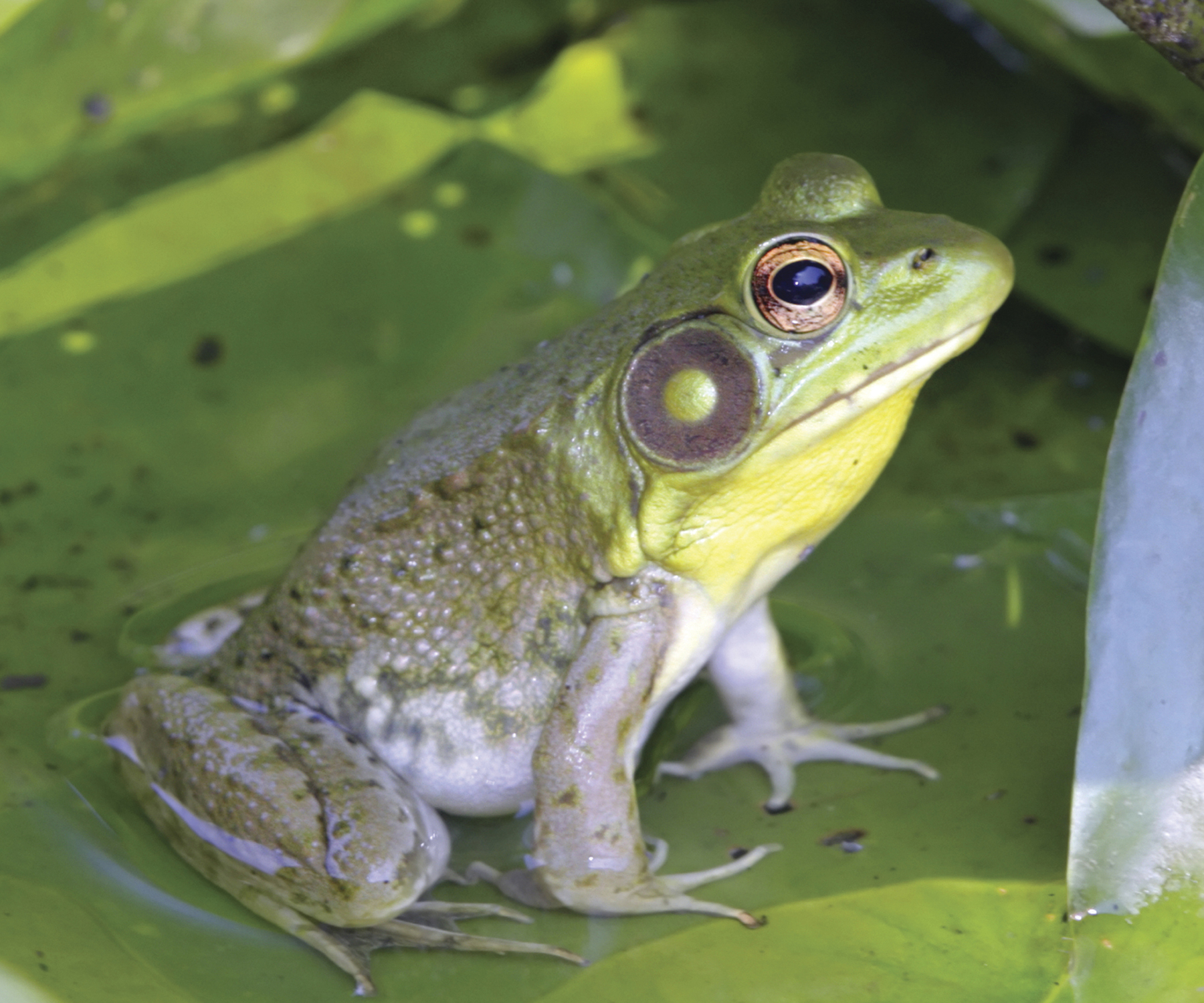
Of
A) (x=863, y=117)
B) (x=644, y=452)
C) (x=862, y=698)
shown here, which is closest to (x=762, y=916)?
(x=862, y=698)

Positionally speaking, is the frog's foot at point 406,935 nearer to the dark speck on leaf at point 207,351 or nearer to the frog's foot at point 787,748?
the frog's foot at point 787,748

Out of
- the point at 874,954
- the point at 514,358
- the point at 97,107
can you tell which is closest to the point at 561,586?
the point at 874,954

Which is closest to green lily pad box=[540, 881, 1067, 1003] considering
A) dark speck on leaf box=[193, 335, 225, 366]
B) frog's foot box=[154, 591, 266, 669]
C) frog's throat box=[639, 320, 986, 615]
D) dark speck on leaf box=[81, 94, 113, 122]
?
frog's throat box=[639, 320, 986, 615]

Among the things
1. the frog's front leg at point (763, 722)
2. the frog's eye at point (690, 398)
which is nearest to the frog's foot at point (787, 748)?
the frog's front leg at point (763, 722)

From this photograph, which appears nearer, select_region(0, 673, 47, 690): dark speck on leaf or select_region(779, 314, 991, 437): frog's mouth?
select_region(779, 314, 991, 437): frog's mouth

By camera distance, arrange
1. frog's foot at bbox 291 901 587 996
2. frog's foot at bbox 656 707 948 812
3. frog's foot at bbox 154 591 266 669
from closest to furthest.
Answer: frog's foot at bbox 291 901 587 996, frog's foot at bbox 656 707 948 812, frog's foot at bbox 154 591 266 669

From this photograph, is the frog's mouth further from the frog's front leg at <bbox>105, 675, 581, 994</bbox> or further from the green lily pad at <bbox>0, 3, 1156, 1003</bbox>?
the frog's front leg at <bbox>105, 675, 581, 994</bbox>

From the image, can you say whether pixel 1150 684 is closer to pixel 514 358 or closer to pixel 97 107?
pixel 514 358
